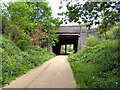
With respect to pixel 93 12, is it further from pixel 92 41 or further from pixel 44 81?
pixel 92 41

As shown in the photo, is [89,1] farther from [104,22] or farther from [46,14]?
[46,14]

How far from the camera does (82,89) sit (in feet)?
10.9

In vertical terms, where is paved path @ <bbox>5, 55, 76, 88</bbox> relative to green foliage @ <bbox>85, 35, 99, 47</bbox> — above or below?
below

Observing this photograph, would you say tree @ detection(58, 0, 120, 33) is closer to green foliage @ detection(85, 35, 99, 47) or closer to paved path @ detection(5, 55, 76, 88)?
paved path @ detection(5, 55, 76, 88)

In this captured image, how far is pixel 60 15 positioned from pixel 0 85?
11.6ft

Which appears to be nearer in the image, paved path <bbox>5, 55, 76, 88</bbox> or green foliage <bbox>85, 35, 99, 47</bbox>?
paved path <bbox>5, 55, 76, 88</bbox>

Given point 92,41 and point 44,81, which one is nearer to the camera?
point 44,81

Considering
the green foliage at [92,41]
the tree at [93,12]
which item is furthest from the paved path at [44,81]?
the green foliage at [92,41]

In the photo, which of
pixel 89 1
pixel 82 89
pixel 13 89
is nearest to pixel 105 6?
pixel 89 1

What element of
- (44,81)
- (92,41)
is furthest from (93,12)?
(92,41)

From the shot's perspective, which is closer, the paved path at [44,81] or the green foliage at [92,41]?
the paved path at [44,81]

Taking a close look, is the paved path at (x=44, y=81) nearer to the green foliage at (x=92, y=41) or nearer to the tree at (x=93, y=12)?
the tree at (x=93, y=12)

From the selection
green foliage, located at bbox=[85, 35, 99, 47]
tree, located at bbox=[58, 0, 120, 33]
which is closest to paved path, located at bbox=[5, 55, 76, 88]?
tree, located at bbox=[58, 0, 120, 33]

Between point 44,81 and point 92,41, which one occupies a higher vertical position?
point 92,41
